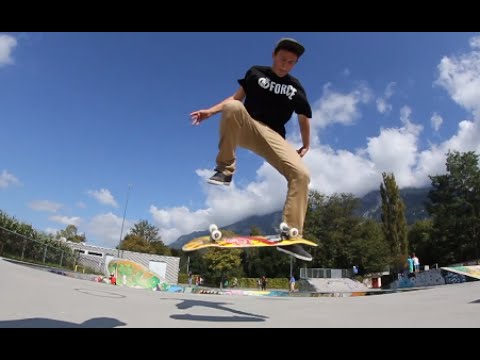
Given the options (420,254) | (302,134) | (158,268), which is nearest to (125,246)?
(158,268)

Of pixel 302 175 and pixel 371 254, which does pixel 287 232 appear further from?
pixel 371 254

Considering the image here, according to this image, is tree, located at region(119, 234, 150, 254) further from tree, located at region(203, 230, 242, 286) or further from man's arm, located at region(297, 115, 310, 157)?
man's arm, located at region(297, 115, 310, 157)

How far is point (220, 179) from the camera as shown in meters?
4.85

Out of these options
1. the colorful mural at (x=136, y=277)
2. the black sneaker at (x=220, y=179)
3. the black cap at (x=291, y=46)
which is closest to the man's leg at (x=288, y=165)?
the black sneaker at (x=220, y=179)

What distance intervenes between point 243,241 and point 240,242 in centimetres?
8

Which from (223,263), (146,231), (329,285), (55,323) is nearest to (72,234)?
(146,231)

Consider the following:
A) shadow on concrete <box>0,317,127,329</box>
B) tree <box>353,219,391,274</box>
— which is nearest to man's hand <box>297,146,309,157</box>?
shadow on concrete <box>0,317,127,329</box>

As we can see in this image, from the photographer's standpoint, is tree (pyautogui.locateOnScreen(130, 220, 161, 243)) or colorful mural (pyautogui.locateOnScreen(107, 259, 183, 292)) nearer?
colorful mural (pyautogui.locateOnScreen(107, 259, 183, 292))

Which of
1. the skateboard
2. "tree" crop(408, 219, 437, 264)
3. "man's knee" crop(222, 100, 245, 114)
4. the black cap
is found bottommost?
the skateboard

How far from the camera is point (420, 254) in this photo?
58438mm

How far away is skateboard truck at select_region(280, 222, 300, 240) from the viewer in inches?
185

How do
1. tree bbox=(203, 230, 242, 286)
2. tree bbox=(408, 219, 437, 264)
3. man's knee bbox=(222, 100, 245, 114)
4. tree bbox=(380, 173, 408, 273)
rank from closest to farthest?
man's knee bbox=(222, 100, 245, 114) < tree bbox=(203, 230, 242, 286) < tree bbox=(380, 173, 408, 273) < tree bbox=(408, 219, 437, 264)

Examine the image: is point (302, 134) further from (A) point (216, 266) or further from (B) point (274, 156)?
(A) point (216, 266)

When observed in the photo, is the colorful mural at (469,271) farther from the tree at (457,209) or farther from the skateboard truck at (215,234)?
the tree at (457,209)
